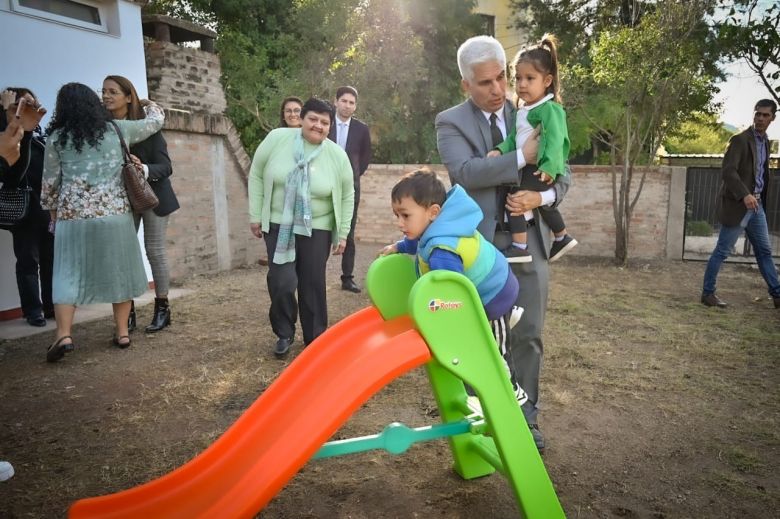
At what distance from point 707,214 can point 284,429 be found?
38.3 ft

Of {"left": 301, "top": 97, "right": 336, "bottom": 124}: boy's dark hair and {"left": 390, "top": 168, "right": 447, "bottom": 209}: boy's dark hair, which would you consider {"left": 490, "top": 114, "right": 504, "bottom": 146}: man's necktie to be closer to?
{"left": 390, "top": 168, "right": 447, "bottom": 209}: boy's dark hair

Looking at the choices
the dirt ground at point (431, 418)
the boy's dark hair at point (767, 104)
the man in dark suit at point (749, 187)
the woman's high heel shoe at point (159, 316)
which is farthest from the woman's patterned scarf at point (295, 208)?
the boy's dark hair at point (767, 104)

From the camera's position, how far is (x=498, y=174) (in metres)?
2.59

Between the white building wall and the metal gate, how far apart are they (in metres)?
8.42

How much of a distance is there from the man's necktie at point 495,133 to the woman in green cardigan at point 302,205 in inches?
65.1

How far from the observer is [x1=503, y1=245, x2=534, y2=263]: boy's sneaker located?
275cm

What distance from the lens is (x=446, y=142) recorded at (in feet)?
9.15

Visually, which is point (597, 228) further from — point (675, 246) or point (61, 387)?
point (61, 387)

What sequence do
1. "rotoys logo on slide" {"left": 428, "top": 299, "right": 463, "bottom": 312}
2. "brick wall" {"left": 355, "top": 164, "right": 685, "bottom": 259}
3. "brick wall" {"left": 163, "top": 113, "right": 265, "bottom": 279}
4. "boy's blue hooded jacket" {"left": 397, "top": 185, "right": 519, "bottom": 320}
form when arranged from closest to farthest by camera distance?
"rotoys logo on slide" {"left": 428, "top": 299, "right": 463, "bottom": 312} → "boy's blue hooded jacket" {"left": 397, "top": 185, "right": 519, "bottom": 320} → "brick wall" {"left": 163, "top": 113, "right": 265, "bottom": 279} → "brick wall" {"left": 355, "top": 164, "right": 685, "bottom": 259}

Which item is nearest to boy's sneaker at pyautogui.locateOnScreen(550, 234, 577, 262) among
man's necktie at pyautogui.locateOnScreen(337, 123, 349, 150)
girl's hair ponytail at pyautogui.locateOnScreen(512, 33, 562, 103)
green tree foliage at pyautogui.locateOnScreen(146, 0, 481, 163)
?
girl's hair ponytail at pyautogui.locateOnScreen(512, 33, 562, 103)

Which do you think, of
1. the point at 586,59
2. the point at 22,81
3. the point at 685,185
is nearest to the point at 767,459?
the point at 22,81

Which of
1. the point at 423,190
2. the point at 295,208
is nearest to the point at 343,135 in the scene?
the point at 295,208

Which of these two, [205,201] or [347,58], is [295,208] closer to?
[205,201]

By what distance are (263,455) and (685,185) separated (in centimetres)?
931
